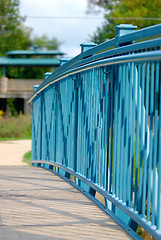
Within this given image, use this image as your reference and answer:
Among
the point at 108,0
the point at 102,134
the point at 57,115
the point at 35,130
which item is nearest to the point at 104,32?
the point at 108,0

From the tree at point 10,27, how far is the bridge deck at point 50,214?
148 ft

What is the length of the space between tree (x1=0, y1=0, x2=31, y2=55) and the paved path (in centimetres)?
4506

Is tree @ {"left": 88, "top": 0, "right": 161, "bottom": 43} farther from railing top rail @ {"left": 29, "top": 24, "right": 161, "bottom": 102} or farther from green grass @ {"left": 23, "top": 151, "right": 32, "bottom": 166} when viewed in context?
railing top rail @ {"left": 29, "top": 24, "right": 161, "bottom": 102}

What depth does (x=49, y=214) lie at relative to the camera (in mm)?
3945

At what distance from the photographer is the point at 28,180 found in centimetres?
582

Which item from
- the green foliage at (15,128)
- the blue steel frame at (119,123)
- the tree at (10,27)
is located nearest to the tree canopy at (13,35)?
the tree at (10,27)

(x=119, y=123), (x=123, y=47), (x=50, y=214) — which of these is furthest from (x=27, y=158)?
(x=123, y=47)

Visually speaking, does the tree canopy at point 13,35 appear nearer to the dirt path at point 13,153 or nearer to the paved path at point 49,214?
the dirt path at point 13,153

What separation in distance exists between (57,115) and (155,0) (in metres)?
32.2

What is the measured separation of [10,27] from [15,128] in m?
28.9

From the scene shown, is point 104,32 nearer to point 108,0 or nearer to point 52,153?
point 108,0

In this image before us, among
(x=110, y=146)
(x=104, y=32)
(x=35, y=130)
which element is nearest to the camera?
(x=110, y=146)

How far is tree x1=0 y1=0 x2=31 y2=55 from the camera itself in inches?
1916

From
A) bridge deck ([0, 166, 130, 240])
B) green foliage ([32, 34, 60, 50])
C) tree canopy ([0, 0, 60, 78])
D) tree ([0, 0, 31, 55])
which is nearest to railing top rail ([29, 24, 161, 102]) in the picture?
bridge deck ([0, 166, 130, 240])
